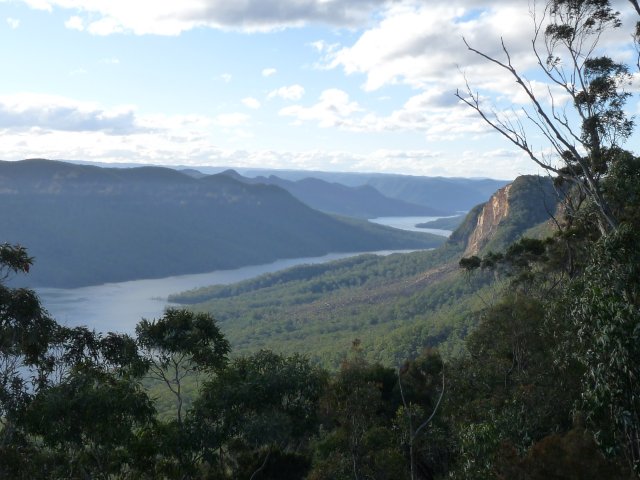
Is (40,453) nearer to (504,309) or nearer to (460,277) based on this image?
(504,309)

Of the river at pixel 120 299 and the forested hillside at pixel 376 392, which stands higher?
the forested hillside at pixel 376 392

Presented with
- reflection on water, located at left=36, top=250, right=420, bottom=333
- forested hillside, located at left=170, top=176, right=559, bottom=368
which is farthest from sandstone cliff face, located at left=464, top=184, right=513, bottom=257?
reflection on water, located at left=36, top=250, right=420, bottom=333

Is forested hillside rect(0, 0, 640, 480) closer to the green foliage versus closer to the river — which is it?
the green foliage

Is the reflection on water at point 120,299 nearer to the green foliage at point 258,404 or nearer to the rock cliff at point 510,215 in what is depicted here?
the rock cliff at point 510,215

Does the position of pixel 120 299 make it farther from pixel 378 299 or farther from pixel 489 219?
pixel 489 219

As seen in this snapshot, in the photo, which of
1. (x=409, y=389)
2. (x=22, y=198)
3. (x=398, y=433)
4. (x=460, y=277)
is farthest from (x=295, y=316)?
(x=22, y=198)

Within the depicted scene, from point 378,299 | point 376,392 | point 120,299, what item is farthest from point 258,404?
point 120,299

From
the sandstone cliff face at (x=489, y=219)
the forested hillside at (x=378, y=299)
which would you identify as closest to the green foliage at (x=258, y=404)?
the forested hillside at (x=378, y=299)
